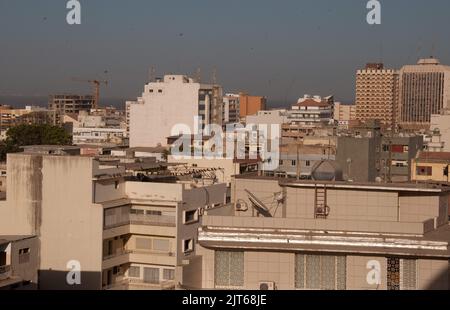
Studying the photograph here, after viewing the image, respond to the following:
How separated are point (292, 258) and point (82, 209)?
259 inches

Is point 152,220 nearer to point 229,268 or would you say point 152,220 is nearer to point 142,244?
point 142,244

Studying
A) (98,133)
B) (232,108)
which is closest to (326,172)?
(98,133)

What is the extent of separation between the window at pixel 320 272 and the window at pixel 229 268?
0.40 meters

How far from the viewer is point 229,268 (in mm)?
7078

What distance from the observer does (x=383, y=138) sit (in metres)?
25.3

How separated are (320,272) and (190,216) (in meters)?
7.02

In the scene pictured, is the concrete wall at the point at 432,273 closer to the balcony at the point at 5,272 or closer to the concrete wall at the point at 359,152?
the balcony at the point at 5,272

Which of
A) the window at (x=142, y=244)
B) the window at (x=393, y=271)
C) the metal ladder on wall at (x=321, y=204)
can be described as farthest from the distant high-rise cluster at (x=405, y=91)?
the window at (x=393, y=271)

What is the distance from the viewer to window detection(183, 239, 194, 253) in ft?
44.8

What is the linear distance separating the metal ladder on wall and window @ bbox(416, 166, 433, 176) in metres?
16.5

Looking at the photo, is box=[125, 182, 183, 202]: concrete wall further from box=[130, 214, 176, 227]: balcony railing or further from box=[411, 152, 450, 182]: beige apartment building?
box=[411, 152, 450, 182]: beige apartment building

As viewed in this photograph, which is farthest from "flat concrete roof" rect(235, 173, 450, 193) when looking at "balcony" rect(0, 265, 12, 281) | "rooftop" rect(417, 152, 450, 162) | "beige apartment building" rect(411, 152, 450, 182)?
"rooftop" rect(417, 152, 450, 162)

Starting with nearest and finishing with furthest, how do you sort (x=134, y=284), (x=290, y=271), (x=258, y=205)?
(x=290, y=271) → (x=258, y=205) → (x=134, y=284)
